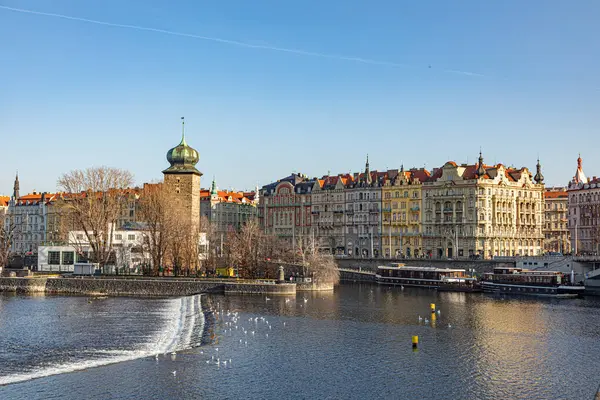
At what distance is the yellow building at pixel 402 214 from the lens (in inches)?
6225

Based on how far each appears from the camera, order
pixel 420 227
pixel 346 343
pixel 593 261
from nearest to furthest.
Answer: pixel 346 343 → pixel 593 261 → pixel 420 227

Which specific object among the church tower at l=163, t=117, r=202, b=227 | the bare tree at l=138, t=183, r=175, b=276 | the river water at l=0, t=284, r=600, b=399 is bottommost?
the river water at l=0, t=284, r=600, b=399

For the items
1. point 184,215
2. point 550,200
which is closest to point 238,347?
point 184,215

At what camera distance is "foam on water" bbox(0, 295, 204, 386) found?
48969 mm

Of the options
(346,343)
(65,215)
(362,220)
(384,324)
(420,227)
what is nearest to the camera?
(346,343)

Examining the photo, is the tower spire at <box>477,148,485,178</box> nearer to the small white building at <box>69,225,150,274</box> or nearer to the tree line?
the tree line

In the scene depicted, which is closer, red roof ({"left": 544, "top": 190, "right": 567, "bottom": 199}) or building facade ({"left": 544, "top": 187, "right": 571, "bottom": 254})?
building facade ({"left": 544, "top": 187, "right": 571, "bottom": 254})

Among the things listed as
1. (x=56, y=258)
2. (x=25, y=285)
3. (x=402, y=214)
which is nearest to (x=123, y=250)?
(x=56, y=258)

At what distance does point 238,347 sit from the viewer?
58125 millimetres

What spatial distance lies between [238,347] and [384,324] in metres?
18.3

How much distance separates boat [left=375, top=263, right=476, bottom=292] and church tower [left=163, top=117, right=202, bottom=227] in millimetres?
36716

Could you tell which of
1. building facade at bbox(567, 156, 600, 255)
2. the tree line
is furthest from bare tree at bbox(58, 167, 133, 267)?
building facade at bbox(567, 156, 600, 255)

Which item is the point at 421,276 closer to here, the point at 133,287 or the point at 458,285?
the point at 458,285

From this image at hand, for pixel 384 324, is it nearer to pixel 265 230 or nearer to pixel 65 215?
pixel 65 215
